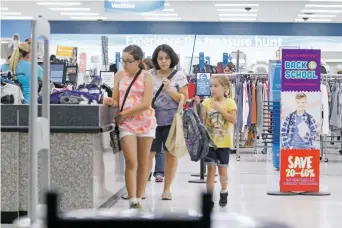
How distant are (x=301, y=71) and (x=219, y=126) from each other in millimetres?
1462

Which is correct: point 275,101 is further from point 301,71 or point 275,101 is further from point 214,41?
point 214,41

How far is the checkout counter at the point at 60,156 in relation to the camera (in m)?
5.29

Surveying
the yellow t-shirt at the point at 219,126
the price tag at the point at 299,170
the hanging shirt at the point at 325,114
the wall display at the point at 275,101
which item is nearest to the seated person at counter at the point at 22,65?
the yellow t-shirt at the point at 219,126

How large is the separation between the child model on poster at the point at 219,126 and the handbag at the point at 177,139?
24 centimetres

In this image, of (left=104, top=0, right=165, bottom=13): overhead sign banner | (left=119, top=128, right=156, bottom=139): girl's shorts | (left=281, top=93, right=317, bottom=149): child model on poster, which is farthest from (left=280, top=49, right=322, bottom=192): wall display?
(left=104, top=0, right=165, bottom=13): overhead sign banner

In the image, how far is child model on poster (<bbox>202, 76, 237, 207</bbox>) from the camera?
5.96 m

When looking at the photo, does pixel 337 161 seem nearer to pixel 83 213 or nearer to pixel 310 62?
pixel 310 62

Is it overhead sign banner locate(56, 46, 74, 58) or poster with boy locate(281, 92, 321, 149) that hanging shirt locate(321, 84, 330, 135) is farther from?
overhead sign banner locate(56, 46, 74, 58)

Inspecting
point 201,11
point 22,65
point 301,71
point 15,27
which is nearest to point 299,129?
point 301,71

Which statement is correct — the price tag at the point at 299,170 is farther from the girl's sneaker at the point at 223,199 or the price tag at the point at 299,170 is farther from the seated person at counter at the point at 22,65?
the seated person at counter at the point at 22,65

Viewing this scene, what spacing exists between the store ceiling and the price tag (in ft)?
36.8

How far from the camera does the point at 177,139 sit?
608cm

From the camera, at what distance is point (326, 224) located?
5531 mm

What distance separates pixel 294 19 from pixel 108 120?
1657cm
